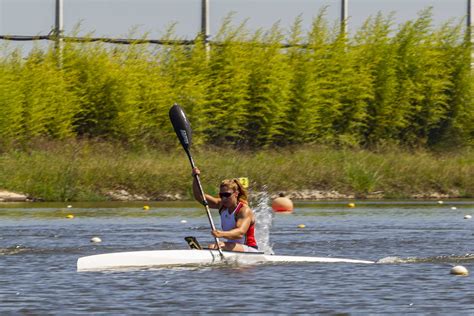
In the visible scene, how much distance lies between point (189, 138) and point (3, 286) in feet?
21.2

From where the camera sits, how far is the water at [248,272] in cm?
1591

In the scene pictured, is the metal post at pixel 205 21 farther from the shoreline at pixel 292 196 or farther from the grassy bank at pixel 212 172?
the shoreline at pixel 292 196

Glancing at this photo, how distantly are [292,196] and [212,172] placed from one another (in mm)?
2803

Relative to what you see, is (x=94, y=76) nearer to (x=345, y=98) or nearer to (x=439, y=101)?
(x=345, y=98)

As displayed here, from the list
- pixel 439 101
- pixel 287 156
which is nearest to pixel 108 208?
pixel 287 156

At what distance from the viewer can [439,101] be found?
56.9 metres

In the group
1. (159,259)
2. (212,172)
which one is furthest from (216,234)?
(212,172)

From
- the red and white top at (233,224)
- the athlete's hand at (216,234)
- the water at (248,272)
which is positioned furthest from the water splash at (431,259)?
the athlete's hand at (216,234)

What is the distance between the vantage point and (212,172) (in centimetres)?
4153

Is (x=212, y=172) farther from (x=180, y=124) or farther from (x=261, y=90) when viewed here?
(x=180, y=124)

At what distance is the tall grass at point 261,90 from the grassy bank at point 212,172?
2212 mm

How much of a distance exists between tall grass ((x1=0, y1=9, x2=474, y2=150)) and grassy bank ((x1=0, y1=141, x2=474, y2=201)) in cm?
221

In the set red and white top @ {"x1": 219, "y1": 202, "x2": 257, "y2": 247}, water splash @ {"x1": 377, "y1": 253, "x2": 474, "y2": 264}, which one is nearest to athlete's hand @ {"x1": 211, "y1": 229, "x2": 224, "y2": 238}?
red and white top @ {"x1": 219, "y1": 202, "x2": 257, "y2": 247}

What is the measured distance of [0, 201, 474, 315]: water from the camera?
15.9 meters
